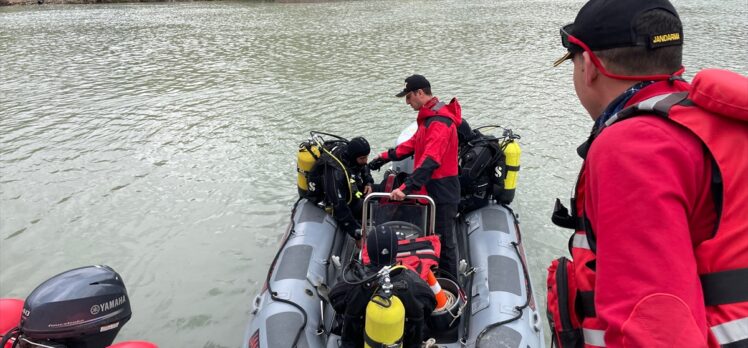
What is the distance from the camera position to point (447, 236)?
4043 mm

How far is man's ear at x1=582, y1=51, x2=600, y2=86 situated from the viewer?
1.06 meters

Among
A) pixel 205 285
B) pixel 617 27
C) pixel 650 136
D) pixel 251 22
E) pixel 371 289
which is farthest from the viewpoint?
pixel 251 22

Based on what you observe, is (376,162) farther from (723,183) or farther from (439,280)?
(723,183)

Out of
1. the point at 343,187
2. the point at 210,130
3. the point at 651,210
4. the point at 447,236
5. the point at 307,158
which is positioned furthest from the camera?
the point at 210,130

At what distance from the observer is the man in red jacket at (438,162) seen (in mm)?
3836

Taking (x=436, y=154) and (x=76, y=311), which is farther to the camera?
(x=436, y=154)

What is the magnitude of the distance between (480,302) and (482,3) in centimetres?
3190

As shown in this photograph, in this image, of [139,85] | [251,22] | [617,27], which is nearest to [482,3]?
[251,22]

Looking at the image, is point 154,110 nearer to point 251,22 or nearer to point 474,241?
point 474,241

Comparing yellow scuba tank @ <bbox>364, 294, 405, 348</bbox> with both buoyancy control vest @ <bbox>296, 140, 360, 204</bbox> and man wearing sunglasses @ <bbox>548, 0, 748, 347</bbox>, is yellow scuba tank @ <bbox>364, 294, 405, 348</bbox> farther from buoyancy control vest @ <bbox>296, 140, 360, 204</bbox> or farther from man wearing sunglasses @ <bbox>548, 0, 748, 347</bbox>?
buoyancy control vest @ <bbox>296, 140, 360, 204</bbox>

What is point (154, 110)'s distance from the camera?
10000 millimetres

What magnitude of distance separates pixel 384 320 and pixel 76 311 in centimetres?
136

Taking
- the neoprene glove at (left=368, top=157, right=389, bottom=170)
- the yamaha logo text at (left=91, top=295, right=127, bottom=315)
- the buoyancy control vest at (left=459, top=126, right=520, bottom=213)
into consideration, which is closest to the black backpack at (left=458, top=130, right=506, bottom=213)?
the buoyancy control vest at (left=459, top=126, right=520, bottom=213)

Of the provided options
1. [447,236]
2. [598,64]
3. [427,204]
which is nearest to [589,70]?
[598,64]
